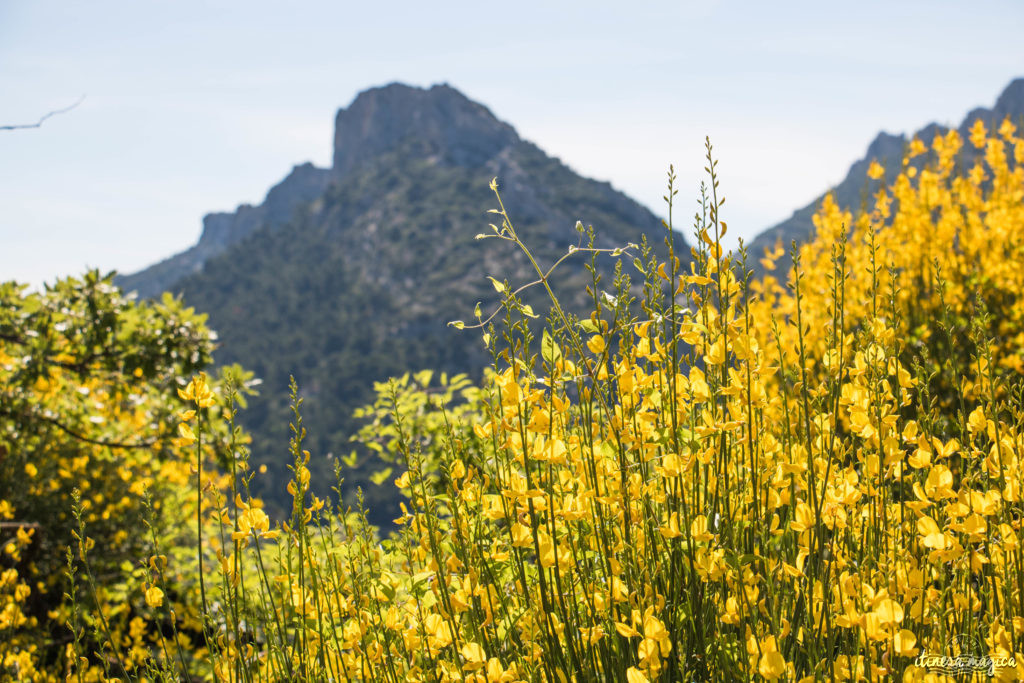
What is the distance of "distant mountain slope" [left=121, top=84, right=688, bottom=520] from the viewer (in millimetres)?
68688

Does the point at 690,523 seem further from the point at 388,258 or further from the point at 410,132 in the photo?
the point at 410,132

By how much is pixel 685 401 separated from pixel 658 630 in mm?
645

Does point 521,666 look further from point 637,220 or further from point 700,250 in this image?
point 637,220

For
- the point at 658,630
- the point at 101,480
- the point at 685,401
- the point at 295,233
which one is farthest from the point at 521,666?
the point at 295,233

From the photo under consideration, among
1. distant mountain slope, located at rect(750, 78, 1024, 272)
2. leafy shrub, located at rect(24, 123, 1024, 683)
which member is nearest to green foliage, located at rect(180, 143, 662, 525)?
distant mountain slope, located at rect(750, 78, 1024, 272)

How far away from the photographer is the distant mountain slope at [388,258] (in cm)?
6869

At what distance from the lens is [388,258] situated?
83.2 meters

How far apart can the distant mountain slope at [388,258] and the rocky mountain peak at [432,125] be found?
0.73ft

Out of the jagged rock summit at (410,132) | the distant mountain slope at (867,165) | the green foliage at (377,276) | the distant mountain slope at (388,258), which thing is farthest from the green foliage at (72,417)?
the jagged rock summit at (410,132)

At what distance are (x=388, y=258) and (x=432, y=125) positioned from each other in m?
29.2

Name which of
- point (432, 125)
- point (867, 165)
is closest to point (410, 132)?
point (432, 125)

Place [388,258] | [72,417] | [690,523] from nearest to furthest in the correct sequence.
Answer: [690,523] < [72,417] < [388,258]

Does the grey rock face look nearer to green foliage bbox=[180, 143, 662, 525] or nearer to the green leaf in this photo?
green foliage bbox=[180, 143, 662, 525]

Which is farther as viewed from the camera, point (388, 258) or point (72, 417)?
point (388, 258)
